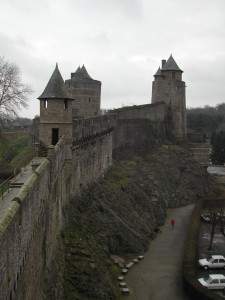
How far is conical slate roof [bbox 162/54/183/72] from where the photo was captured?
5762cm

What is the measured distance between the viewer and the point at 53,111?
80.2ft

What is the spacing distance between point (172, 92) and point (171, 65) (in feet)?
11.7

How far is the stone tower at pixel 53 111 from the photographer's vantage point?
79.9 ft

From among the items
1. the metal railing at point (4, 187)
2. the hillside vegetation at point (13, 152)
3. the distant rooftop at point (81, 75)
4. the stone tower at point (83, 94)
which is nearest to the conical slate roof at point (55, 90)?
the hillside vegetation at point (13, 152)

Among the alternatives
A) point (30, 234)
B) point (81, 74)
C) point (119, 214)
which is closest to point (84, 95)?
point (81, 74)

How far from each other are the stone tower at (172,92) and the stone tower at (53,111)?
34.8 meters

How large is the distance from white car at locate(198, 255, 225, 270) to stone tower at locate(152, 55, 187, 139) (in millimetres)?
30632

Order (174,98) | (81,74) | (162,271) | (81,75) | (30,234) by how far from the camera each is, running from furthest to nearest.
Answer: (174,98) → (81,74) → (81,75) → (162,271) → (30,234)

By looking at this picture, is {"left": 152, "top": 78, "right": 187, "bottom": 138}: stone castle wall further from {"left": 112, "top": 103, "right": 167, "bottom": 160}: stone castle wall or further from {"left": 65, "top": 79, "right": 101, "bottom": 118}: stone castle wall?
{"left": 65, "top": 79, "right": 101, "bottom": 118}: stone castle wall

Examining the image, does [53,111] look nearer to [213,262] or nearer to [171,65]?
[213,262]

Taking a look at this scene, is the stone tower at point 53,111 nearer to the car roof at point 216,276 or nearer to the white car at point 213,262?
the car roof at point 216,276

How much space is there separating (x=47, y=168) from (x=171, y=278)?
1367 cm

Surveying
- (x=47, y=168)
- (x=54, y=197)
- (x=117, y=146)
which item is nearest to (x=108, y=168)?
(x=117, y=146)

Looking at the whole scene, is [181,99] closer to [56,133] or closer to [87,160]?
[87,160]
